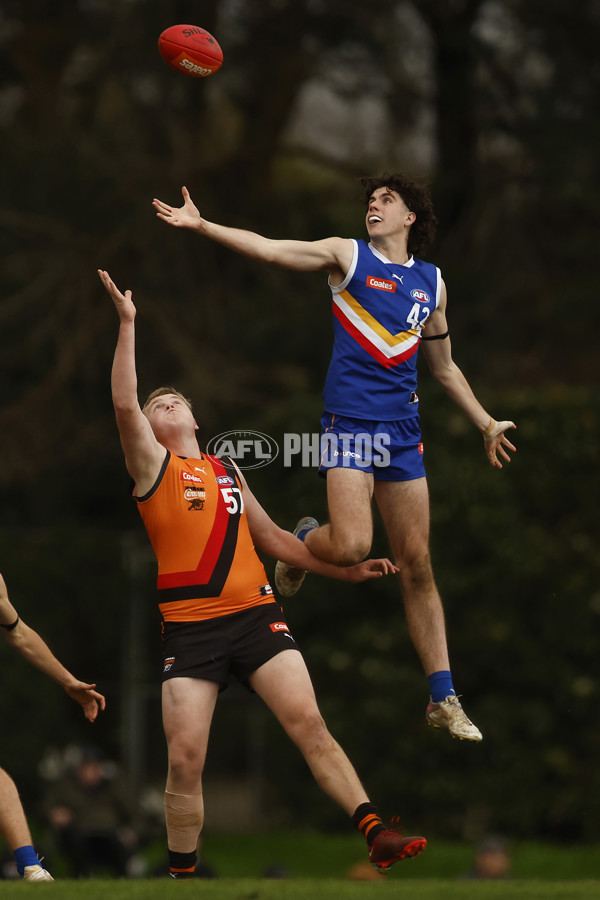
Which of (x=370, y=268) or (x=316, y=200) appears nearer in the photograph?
(x=370, y=268)

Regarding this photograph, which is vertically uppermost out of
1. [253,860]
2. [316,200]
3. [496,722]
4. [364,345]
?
[316,200]

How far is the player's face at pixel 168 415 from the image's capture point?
7312 millimetres

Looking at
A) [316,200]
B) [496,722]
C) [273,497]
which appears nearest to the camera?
[496,722]

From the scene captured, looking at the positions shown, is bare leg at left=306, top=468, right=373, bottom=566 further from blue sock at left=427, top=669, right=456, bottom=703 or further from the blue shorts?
blue sock at left=427, top=669, right=456, bottom=703

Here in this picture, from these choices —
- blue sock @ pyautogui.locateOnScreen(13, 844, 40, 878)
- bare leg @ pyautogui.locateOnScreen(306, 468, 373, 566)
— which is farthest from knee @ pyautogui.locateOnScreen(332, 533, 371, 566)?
blue sock @ pyautogui.locateOnScreen(13, 844, 40, 878)

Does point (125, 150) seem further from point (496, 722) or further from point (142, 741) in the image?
point (496, 722)

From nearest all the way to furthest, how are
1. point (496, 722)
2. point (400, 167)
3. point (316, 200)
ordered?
point (496, 722)
point (400, 167)
point (316, 200)

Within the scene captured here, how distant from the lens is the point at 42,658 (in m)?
7.17

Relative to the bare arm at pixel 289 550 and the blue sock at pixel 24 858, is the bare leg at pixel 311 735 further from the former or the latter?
the blue sock at pixel 24 858

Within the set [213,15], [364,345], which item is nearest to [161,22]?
[213,15]

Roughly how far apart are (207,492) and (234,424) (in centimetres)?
1081

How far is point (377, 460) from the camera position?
24.7 ft

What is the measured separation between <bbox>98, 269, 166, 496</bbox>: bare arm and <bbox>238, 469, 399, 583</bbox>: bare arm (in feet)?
1.97

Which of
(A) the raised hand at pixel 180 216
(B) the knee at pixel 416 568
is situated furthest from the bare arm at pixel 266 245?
(B) the knee at pixel 416 568
